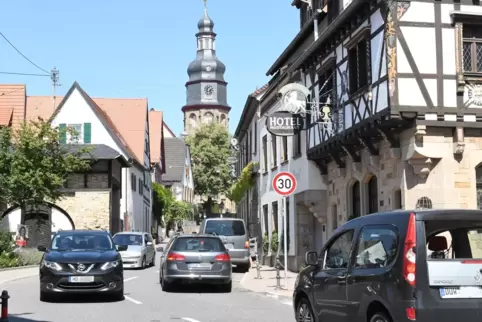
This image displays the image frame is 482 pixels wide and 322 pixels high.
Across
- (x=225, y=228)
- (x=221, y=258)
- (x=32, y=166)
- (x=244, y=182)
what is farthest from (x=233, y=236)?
(x=32, y=166)

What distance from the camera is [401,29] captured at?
54.4ft

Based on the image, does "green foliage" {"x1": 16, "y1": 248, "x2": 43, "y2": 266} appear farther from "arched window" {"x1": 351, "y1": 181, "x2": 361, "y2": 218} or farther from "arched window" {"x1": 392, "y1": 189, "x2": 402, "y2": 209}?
"arched window" {"x1": 392, "y1": 189, "x2": 402, "y2": 209}

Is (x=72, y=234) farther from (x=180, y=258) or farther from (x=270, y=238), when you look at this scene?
(x=270, y=238)

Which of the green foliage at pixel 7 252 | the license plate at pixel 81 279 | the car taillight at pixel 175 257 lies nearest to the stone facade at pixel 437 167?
the car taillight at pixel 175 257

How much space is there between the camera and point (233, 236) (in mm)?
27453

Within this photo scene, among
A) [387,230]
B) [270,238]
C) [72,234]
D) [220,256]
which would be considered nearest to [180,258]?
[220,256]

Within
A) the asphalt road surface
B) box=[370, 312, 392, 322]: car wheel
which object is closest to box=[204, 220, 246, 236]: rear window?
the asphalt road surface

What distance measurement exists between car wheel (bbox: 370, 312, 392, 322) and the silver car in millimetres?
21735

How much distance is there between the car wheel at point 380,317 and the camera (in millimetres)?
8023

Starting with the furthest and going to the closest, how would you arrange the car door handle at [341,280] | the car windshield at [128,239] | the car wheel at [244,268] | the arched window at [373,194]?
the car windshield at [128,239] → the car wheel at [244,268] → the arched window at [373,194] → the car door handle at [341,280]

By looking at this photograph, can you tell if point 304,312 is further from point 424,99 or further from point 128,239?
point 128,239

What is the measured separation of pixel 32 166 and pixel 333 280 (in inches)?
1191

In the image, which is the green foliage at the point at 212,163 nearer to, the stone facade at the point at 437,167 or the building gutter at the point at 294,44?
the building gutter at the point at 294,44

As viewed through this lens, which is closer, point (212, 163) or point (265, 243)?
point (265, 243)
